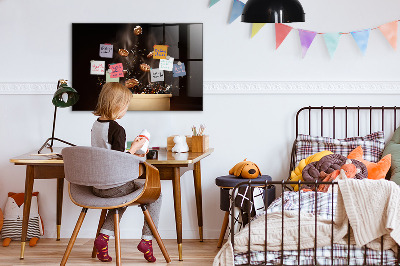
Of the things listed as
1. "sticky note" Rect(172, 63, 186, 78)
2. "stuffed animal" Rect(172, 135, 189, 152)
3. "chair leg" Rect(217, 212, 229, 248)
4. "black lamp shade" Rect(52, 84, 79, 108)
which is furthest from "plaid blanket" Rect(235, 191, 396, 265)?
"black lamp shade" Rect(52, 84, 79, 108)

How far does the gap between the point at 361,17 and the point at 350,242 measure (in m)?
1.99

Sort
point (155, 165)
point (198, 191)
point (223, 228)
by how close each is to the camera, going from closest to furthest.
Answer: point (155, 165), point (223, 228), point (198, 191)

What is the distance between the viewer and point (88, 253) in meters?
4.04

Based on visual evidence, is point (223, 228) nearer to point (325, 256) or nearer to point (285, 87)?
point (285, 87)

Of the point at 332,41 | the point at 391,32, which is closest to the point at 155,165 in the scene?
the point at 332,41

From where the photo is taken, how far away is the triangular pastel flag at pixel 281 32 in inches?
174

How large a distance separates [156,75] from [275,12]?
1543mm

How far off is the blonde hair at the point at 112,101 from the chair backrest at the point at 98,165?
1.08 ft

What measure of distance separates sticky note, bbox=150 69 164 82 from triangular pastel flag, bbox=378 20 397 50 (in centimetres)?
162

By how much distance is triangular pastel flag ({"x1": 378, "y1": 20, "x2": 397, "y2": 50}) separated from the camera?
4.35 m

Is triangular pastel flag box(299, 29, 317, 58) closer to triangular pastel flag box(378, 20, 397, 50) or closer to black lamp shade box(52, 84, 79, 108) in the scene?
triangular pastel flag box(378, 20, 397, 50)

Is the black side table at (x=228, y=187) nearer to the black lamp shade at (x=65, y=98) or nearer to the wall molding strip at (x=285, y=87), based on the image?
the wall molding strip at (x=285, y=87)

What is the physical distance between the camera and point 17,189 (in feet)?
15.1

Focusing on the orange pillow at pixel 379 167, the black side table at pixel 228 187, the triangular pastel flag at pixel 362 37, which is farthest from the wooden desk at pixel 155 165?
the triangular pastel flag at pixel 362 37
